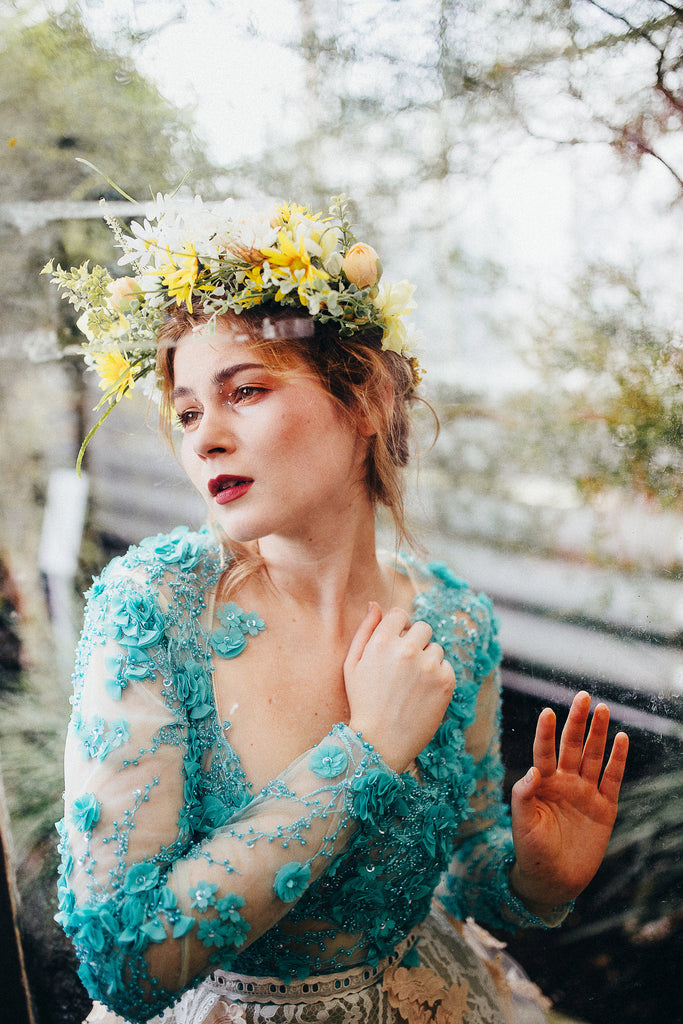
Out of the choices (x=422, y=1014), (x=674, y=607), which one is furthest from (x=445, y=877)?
(x=674, y=607)

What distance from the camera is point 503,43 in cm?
119

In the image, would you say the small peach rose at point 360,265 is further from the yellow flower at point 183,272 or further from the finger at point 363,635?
the finger at point 363,635

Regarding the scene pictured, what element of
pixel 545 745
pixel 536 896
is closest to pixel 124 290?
pixel 545 745

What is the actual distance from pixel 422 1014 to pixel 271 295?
3.57ft

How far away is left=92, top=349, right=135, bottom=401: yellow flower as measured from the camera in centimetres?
108

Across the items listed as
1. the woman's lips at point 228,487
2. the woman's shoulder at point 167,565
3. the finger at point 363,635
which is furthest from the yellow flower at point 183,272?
the finger at point 363,635

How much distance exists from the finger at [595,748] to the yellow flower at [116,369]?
0.87 meters

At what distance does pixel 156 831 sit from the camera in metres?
0.83

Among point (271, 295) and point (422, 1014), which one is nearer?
point (271, 295)

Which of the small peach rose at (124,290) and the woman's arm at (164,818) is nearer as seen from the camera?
the woman's arm at (164,818)

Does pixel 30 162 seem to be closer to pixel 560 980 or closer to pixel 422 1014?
pixel 422 1014

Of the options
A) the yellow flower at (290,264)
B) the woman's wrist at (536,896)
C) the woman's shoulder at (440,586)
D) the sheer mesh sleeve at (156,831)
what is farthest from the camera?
the woman's shoulder at (440,586)

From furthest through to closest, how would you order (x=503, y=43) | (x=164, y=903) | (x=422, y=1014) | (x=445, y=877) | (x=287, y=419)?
(x=445, y=877) → (x=503, y=43) → (x=422, y=1014) → (x=287, y=419) → (x=164, y=903)

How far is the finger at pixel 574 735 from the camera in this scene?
3.52 feet
